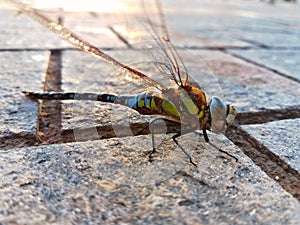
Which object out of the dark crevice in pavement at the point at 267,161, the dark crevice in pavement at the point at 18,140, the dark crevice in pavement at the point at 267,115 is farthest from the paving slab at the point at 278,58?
the dark crevice in pavement at the point at 18,140

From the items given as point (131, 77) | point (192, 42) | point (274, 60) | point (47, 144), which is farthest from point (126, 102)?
point (192, 42)

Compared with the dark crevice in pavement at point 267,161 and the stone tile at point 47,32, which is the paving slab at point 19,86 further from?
the dark crevice in pavement at point 267,161

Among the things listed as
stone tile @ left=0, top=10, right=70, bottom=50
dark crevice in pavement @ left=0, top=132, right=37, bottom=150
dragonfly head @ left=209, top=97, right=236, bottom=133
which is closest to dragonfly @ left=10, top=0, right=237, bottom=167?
dragonfly head @ left=209, top=97, right=236, bottom=133

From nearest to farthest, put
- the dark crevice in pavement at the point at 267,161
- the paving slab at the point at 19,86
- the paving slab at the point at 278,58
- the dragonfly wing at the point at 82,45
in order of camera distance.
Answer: the dark crevice in pavement at the point at 267,161, the paving slab at the point at 19,86, the dragonfly wing at the point at 82,45, the paving slab at the point at 278,58

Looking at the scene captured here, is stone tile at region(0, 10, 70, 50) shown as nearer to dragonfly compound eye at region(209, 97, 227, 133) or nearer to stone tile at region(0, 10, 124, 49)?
stone tile at region(0, 10, 124, 49)

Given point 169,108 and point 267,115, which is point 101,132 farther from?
point 267,115

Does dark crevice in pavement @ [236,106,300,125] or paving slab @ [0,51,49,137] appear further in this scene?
dark crevice in pavement @ [236,106,300,125]

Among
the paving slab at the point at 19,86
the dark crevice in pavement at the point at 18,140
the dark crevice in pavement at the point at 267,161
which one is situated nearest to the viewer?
the dark crevice in pavement at the point at 267,161
